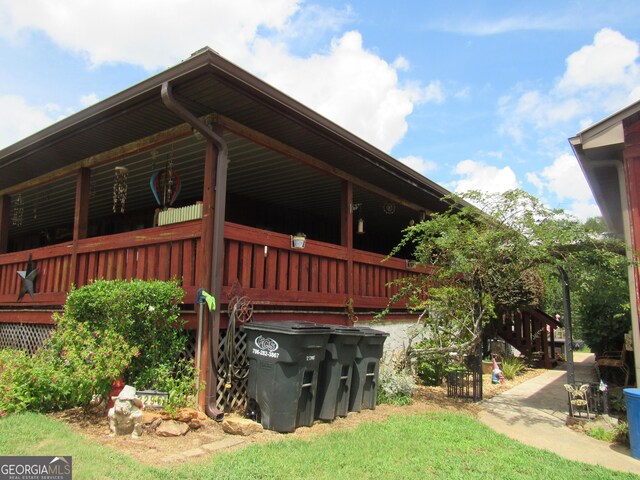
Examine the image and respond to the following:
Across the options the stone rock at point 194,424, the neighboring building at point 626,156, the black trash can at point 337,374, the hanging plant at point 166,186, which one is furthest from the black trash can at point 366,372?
the hanging plant at point 166,186

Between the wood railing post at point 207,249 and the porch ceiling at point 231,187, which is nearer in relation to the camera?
the wood railing post at point 207,249

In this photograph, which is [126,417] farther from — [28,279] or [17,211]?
[17,211]

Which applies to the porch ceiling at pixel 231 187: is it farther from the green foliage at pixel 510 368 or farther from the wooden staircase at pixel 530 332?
the wooden staircase at pixel 530 332

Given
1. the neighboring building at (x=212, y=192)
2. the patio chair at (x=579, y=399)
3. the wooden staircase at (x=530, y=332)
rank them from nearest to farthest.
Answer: the neighboring building at (x=212, y=192), the patio chair at (x=579, y=399), the wooden staircase at (x=530, y=332)

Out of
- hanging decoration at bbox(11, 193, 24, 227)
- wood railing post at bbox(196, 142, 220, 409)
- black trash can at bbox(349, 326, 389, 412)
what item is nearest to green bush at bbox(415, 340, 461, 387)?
black trash can at bbox(349, 326, 389, 412)

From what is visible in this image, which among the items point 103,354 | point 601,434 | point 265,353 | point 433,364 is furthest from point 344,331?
point 433,364

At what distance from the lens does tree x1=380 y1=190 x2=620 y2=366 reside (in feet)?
22.6

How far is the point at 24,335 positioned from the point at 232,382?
18.1 ft

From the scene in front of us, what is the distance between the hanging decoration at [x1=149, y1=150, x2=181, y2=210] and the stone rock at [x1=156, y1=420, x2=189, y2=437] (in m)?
3.80

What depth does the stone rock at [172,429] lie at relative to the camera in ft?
15.5

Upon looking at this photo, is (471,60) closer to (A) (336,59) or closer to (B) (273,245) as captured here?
(A) (336,59)

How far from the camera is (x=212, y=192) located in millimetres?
6031

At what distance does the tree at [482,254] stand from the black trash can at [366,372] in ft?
5.63

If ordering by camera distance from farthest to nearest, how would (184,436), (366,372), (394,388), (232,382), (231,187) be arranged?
1. (231,187)
2. (394,388)
3. (366,372)
4. (232,382)
5. (184,436)
